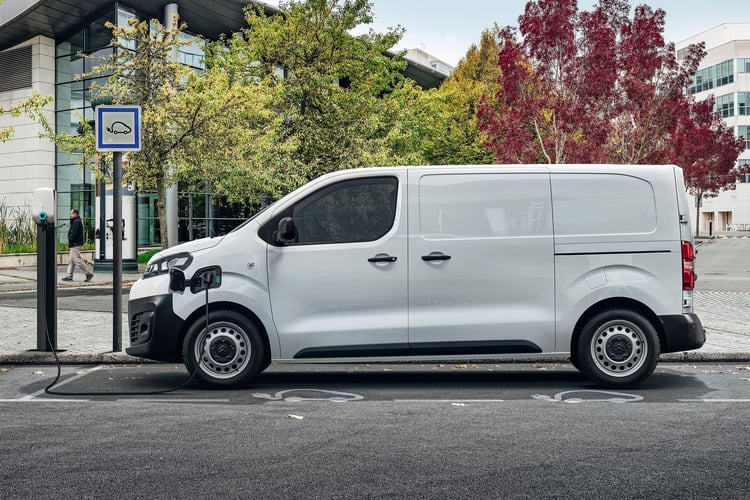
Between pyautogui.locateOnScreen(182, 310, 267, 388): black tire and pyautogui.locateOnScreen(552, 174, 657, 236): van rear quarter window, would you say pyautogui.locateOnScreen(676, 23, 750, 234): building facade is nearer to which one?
pyautogui.locateOnScreen(552, 174, 657, 236): van rear quarter window

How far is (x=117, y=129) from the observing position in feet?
31.3

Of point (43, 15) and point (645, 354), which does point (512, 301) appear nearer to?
point (645, 354)

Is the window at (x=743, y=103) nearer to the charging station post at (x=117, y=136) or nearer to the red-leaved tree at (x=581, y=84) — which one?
the red-leaved tree at (x=581, y=84)

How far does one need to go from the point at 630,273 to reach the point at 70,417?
4.58 metres

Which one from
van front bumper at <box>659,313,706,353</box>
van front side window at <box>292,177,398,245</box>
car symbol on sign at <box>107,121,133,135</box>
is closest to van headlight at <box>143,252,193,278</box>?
van front side window at <box>292,177,398,245</box>

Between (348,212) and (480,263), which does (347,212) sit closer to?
(348,212)

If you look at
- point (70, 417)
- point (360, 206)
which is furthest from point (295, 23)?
point (70, 417)

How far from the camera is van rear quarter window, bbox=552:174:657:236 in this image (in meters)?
7.23

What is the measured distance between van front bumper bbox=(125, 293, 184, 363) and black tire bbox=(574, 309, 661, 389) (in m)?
3.43

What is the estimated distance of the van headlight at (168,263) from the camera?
721 centimetres

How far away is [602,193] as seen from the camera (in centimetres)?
724

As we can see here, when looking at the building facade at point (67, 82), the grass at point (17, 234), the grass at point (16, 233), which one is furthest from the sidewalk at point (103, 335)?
the building facade at point (67, 82)

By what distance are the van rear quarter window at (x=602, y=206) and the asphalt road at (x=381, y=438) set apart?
4.49 feet

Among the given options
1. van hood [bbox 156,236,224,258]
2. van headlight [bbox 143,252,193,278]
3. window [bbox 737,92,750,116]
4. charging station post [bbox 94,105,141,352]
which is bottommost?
A: van headlight [bbox 143,252,193,278]
